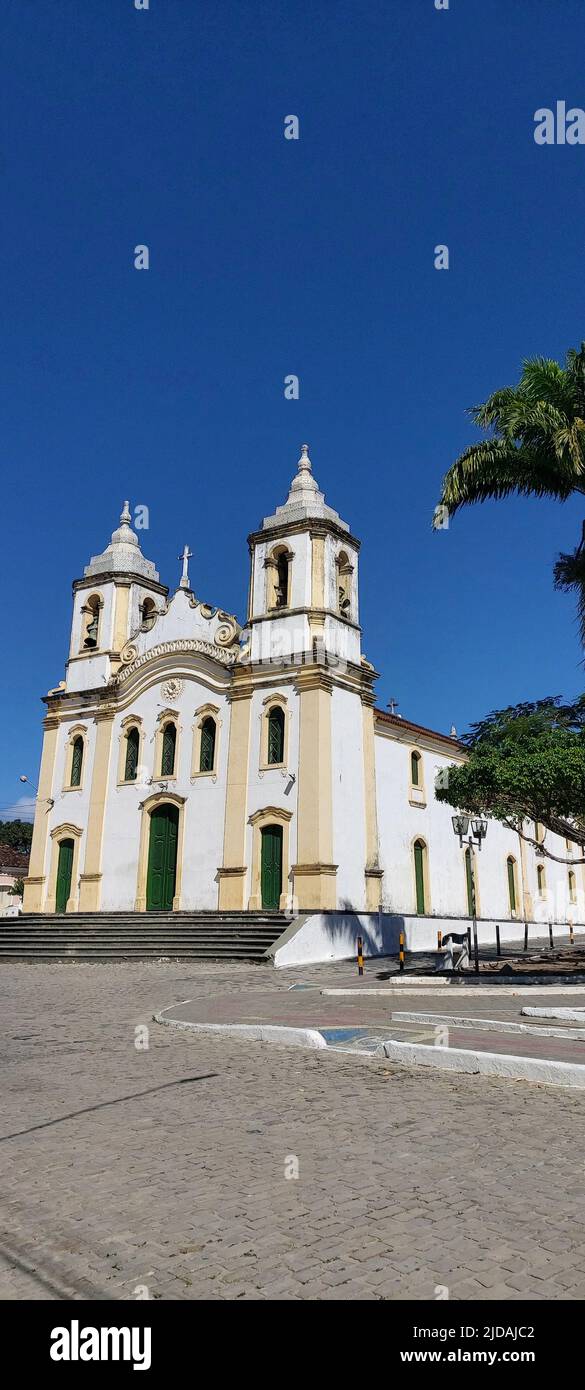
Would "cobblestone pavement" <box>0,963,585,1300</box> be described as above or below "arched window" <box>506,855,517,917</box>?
below

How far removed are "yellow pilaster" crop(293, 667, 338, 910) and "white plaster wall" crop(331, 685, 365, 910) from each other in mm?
354

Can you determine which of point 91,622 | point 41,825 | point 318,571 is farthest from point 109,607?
point 318,571

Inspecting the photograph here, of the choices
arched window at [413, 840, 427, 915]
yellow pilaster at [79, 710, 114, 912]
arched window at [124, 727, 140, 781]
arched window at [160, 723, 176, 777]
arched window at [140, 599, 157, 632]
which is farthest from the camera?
arched window at [140, 599, 157, 632]

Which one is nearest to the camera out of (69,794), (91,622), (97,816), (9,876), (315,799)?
(315,799)

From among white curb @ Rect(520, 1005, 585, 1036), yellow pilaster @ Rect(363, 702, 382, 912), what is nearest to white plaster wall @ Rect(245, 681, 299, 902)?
yellow pilaster @ Rect(363, 702, 382, 912)

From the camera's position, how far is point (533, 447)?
54.3ft

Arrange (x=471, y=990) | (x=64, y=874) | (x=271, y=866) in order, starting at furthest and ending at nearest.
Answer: (x=64, y=874)
(x=271, y=866)
(x=471, y=990)

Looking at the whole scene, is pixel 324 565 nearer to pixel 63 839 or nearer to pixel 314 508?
pixel 314 508

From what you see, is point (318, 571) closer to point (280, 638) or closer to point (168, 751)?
point (280, 638)

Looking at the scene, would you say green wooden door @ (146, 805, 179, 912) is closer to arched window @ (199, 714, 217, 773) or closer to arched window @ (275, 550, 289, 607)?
arched window @ (199, 714, 217, 773)

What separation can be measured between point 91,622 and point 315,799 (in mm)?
12714

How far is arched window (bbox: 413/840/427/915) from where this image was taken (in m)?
29.9

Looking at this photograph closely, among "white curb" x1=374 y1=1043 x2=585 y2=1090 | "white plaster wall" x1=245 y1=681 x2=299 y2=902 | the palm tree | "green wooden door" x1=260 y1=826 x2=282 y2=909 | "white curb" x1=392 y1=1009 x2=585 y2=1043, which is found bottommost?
"white curb" x1=374 y1=1043 x2=585 y2=1090
